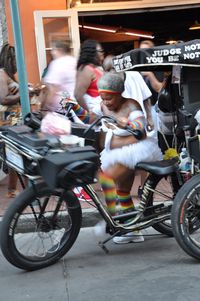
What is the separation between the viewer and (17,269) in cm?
Result: 386

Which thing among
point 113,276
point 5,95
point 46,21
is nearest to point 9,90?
point 5,95

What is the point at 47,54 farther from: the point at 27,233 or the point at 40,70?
the point at 27,233

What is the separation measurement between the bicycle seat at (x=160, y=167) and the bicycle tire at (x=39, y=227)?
648 mm

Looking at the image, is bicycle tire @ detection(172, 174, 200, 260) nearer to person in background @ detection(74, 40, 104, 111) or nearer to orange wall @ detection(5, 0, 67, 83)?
person in background @ detection(74, 40, 104, 111)

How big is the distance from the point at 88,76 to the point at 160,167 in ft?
5.97

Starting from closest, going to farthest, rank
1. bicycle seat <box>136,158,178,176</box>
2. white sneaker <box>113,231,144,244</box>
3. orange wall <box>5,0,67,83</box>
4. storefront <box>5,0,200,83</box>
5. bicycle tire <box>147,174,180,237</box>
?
bicycle seat <box>136,158,178,176</box>
bicycle tire <box>147,174,180,237</box>
white sneaker <box>113,231,144,244</box>
storefront <box>5,0,200,83</box>
orange wall <box>5,0,67,83</box>

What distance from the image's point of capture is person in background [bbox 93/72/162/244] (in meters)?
4.11

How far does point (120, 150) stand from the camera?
414cm

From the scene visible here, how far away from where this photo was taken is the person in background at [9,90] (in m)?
5.81

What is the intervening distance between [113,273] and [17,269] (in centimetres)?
79

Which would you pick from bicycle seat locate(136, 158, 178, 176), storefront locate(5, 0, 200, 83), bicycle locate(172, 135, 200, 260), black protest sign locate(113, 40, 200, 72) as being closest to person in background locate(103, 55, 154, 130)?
black protest sign locate(113, 40, 200, 72)

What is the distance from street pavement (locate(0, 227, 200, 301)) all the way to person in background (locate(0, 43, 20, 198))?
1782 mm

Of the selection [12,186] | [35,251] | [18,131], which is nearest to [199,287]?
[35,251]

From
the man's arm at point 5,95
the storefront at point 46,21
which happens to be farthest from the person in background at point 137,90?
the storefront at point 46,21
